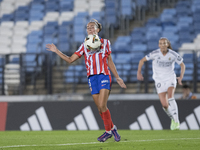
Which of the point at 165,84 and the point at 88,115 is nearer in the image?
the point at 165,84

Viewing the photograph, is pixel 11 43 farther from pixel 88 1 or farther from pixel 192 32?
pixel 192 32

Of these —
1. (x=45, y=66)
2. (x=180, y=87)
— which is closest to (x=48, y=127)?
(x=45, y=66)

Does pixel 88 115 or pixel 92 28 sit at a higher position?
pixel 92 28

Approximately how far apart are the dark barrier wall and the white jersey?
103 cm

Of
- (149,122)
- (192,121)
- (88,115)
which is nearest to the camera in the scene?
(192,121)

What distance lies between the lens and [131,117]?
8930mm

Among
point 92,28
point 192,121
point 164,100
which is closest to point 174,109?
point 164,100

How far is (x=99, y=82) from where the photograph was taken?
5289 mm

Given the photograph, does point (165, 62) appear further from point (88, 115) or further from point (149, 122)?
point (88, 115)

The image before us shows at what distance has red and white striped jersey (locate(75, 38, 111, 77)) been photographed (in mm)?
5301

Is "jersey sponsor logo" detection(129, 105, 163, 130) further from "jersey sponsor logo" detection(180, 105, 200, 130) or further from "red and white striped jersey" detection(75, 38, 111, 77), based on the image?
"red and white striped jersey" detection(75, 38, 111, 77)

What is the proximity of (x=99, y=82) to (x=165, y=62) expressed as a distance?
3.18 meters

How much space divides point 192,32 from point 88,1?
532 cm

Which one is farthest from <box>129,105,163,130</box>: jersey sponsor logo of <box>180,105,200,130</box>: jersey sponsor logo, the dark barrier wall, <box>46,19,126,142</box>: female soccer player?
<box>46,19,126,142</box>: female soccer player
